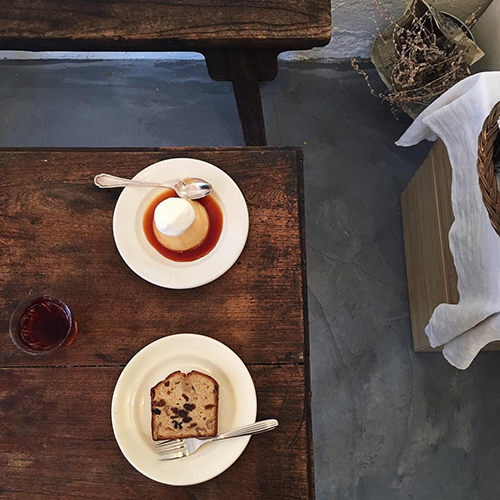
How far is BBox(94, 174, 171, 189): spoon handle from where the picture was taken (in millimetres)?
Answer: 908

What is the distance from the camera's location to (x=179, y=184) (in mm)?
906

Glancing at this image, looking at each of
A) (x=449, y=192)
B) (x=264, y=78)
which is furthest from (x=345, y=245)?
(x=264, y=78)

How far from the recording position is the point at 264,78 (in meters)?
1.24

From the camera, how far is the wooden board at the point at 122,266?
0.90 metres

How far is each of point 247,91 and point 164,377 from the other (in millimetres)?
778

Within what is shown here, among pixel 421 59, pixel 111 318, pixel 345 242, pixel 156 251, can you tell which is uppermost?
pixel 421 59

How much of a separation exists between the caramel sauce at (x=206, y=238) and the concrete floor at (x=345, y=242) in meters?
0.76

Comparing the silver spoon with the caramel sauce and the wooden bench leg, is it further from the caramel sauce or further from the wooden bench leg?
the wooden bench leg

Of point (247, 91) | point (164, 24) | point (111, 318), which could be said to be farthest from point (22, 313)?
point (247, 91)

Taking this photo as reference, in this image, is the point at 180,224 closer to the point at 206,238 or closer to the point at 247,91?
the point at 206,238

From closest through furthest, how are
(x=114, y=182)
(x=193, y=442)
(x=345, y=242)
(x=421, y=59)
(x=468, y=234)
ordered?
(x=193, y=442) < (x=114, y=182) < (x=468, y=234) < (x=421, y=59) < (x=345, y=242)

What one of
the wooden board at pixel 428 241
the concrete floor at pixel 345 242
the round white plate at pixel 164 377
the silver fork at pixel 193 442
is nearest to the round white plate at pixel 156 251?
the round white plate at pixel 164 377

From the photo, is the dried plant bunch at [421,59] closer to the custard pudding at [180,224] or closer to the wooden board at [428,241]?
the wooden board at [428,241]

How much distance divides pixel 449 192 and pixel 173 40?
755 millimetres
